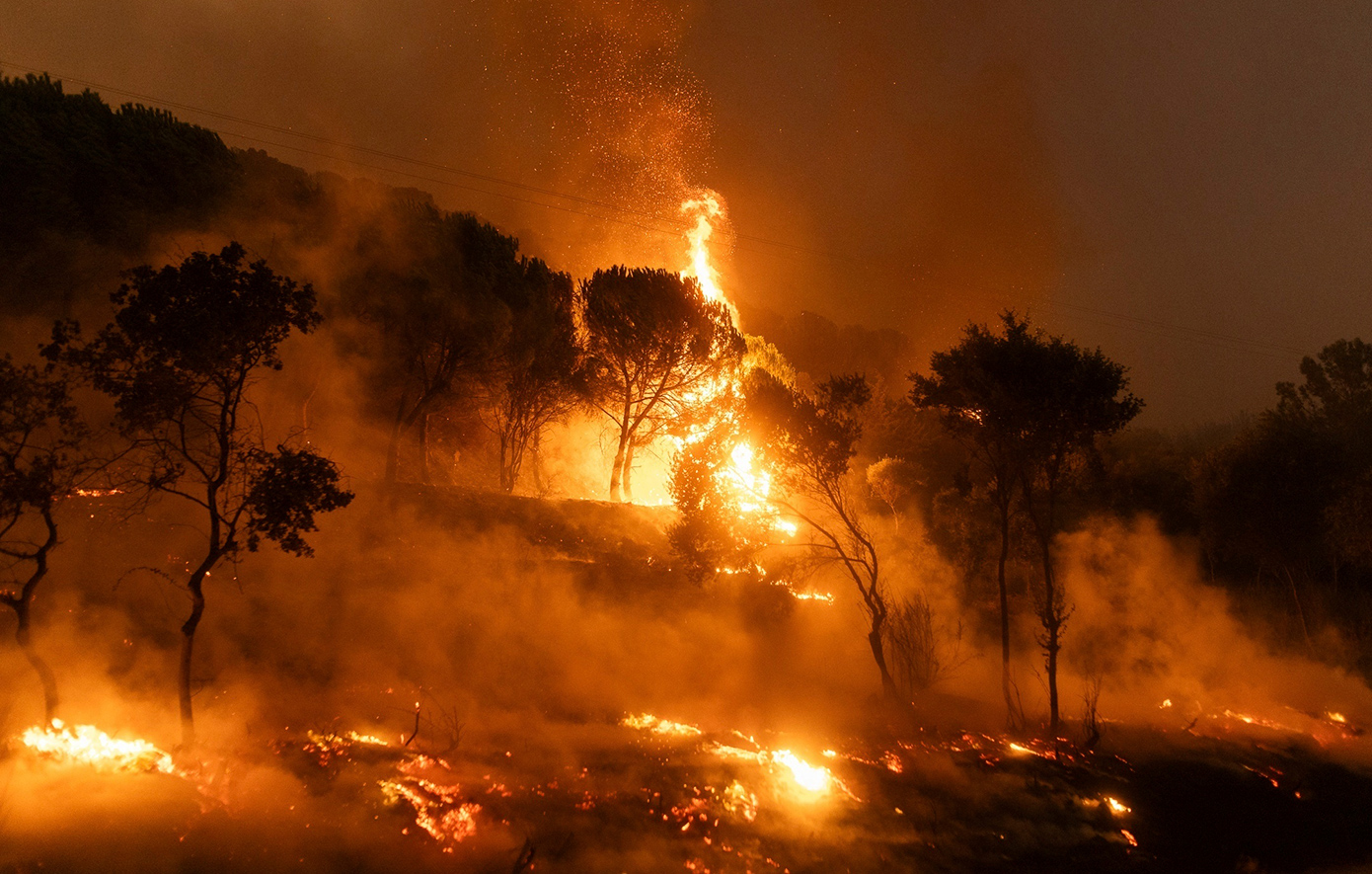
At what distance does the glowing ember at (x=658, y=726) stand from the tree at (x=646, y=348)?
590 inches

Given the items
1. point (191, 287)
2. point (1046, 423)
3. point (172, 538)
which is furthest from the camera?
point (1046, 423)

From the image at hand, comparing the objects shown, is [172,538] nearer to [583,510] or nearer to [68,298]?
[68,298]

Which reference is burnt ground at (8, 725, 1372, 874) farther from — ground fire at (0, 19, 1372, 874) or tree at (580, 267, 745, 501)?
tree at (580, 267, 745, 501)

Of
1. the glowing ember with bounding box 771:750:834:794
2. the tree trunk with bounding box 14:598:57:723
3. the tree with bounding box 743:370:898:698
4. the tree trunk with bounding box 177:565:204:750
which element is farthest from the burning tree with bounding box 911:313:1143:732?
the tree trunk with bounding box 14:598:57:723

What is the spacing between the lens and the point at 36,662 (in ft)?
27.1

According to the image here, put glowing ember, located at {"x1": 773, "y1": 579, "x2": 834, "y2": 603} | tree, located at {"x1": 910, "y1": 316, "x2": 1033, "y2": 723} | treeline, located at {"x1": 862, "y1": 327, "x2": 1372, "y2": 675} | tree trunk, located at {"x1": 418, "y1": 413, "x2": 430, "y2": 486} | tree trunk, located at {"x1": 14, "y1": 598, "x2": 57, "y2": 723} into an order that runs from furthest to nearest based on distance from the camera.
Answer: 1. tree trunk, located at {"x1": 418, "y1": 413, "x2": 430, "y2": 486}
2. treeline, located at {"x1": 862, "y1": 327, "x2": 1372, "y2": 675}
3. glowing ember, located at {"x1": 773, "y1": 579, "x2": 834, "y2": 603}
4. tree, located at {"x1": 910, "y1": 316, "x2": 1033, "y2": 723}
5. tree trunk, located at {"x1": 14, "y1": 598, "x2": 57, "y2": 723}

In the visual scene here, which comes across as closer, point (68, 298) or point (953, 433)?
point (953, 433)

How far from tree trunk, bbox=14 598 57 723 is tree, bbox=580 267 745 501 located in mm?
19177

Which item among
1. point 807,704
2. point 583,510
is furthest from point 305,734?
point 583,510

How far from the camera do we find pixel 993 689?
54.3 feet

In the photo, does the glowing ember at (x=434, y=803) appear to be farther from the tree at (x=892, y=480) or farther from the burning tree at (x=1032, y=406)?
the tree at (x=892, y=480)

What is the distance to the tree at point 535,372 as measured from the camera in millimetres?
25109

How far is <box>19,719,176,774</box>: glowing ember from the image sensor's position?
26.8 feet

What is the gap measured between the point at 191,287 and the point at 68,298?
12.1m
